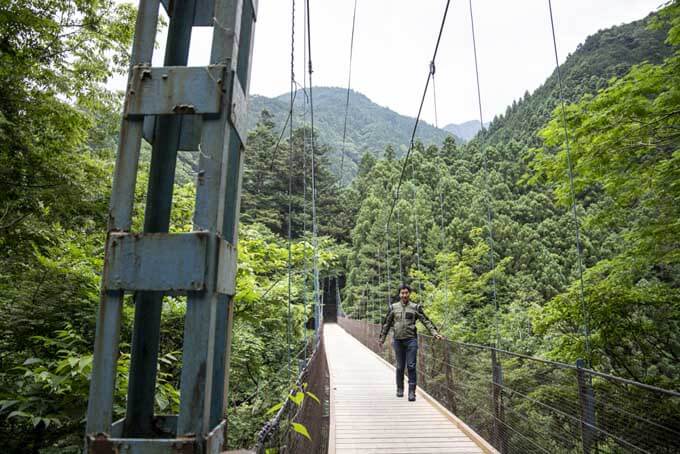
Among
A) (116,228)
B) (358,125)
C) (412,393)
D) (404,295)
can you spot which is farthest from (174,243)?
(358,125)

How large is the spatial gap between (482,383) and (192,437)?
3.31 metres

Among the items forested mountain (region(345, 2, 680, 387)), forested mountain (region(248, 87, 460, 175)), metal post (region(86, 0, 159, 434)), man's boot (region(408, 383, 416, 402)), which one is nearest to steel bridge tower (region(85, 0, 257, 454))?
metal post (region(86, 0, 159, 434))

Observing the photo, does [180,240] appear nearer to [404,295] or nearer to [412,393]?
[404,295]

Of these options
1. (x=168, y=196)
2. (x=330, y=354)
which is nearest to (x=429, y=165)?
(x=330, y=354)

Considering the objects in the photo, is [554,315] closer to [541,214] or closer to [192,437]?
[192,437]

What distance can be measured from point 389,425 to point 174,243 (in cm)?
321

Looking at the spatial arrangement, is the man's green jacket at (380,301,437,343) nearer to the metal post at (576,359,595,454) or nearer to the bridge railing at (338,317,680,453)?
the bridge railing at (338,317,680,453)

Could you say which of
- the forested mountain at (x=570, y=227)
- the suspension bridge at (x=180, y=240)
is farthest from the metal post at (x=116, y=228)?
the forested mountain at (x=570, y=227)

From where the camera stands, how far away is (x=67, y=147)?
174 inches

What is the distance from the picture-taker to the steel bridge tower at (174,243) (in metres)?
0.88

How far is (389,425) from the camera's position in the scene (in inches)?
142

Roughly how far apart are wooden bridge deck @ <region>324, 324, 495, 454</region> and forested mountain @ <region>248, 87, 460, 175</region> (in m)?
66.6

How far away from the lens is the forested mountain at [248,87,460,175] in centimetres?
8169

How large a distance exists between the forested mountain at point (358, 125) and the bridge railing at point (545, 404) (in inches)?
2651
